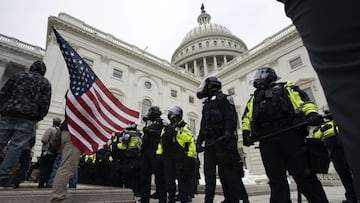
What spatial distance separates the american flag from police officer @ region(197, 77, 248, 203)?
64.2 inches

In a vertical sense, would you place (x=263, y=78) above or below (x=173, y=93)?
below

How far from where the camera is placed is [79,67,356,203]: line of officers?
93.8 inches

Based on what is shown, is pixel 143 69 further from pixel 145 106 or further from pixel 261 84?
pixel 261 84

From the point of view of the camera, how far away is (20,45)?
2162cm

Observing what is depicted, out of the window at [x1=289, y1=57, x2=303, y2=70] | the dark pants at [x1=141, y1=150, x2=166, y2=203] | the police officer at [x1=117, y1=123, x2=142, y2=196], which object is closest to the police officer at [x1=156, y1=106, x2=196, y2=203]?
the dark pants at [x1=141, y1=150, x2=166, y2=203]

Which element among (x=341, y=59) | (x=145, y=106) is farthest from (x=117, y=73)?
(x=341, y=59)

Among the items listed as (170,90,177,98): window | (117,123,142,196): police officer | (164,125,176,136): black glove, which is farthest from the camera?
(170,90,177,98): window

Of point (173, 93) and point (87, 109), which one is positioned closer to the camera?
point (87, 109)

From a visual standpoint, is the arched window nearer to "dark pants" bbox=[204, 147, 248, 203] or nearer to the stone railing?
the stone railing

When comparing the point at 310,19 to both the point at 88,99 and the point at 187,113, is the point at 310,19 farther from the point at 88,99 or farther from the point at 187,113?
the point at 187,113

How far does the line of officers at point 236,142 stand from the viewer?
2383 mm

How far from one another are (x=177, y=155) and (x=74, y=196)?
6.40 feet

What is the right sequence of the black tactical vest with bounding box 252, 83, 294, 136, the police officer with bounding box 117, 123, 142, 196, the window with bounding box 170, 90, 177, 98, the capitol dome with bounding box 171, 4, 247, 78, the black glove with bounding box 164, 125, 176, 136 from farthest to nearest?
the capitol dome with bounding box 171, 4, 247, 78 → the window with bounding box 170, 90, 177, 98 → the police officer with bounding box 117, 123, 142, 196 → the black glove with bounding box 164, 125, 176, 136 → the black tactical vest with bounding box 252, 83, 294, 136

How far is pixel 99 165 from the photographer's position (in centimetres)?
803
